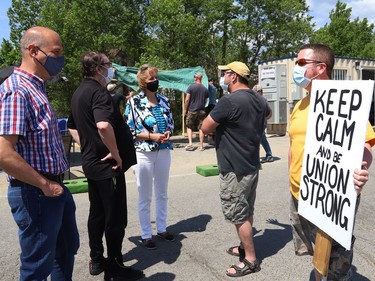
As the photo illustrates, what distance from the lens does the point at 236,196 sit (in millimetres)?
3438

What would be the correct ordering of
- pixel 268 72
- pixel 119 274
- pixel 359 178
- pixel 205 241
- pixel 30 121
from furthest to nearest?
pixel 268 72 → pixel 205 241 → pixel 119 274 → pixel 30 121 → pixel 359 178

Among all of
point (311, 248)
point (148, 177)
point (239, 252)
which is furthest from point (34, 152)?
point (239, 252)

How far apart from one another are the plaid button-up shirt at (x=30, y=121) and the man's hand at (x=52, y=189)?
80 mm

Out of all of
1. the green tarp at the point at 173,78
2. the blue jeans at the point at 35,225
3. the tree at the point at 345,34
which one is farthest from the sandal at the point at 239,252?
the tree at the point at 345,34

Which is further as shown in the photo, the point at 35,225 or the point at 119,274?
the point at 119,274

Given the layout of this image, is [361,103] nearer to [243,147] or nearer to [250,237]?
[243,147]

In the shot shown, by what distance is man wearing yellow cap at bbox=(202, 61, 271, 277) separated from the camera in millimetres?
3412

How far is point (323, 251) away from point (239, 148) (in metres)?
1.27

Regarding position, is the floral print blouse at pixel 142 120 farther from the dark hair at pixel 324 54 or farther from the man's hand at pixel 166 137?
the dark hair at pixel 324 54

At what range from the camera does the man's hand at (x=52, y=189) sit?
2.26m

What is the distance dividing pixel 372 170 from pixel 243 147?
520cm

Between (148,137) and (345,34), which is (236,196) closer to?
(148,137)

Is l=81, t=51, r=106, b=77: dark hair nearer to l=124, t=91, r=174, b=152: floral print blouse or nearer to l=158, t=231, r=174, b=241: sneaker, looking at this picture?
l=124, t=91, r=174, b=152: floral print blouse

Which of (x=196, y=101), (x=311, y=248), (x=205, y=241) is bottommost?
(x=205, y=241)
